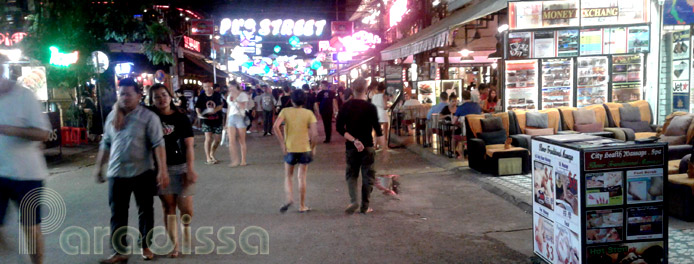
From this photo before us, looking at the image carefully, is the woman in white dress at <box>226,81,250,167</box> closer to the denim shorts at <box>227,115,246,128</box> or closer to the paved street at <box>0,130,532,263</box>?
the denim shorts at <box>227,115,246,128</box>

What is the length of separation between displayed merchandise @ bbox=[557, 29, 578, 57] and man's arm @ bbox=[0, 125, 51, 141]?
10767 mm

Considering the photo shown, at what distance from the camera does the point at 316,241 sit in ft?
20.1

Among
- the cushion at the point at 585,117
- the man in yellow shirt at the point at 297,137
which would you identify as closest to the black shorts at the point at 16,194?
the man in yellow shirt at the point at 297,137

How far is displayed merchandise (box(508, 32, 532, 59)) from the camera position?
11977mm

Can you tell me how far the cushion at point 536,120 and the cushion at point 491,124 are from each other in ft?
3.54

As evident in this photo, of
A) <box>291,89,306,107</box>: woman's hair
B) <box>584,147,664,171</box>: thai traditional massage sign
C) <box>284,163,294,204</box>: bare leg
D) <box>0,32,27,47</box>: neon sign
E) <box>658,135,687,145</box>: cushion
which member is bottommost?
<box>284,163,294,204</box>: bare leg

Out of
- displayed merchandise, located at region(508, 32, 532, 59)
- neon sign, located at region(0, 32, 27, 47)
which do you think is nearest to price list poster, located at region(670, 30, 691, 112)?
displayed merchandise, located at region(508, 32, 532, 59)

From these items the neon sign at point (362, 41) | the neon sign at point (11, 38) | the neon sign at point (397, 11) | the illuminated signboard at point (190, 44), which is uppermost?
the neon sign at point (397, 11)

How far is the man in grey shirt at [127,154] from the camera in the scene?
196 inches

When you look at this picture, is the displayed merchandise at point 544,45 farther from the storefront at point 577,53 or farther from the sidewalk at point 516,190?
the sidewalk at point 516,190

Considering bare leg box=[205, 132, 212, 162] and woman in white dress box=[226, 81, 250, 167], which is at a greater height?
woman in white dress box=[226, 81, 250, 167]

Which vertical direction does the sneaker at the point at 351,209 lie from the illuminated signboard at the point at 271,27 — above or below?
below

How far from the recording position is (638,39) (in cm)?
1231

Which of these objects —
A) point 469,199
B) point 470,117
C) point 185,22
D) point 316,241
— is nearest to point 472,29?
point 470,117
